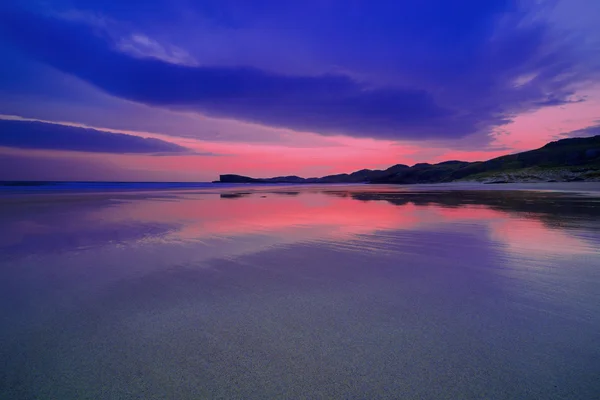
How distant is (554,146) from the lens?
120 meters

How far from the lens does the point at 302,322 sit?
10.5ft

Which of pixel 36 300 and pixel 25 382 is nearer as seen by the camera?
pixel 25 382

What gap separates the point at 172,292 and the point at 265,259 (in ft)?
6.78

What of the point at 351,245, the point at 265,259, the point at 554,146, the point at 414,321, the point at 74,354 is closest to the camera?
the point at 74,354

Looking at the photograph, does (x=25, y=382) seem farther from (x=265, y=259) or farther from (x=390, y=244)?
(x=390, y=244)

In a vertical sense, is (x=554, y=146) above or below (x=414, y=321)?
above

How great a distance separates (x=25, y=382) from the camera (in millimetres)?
2307

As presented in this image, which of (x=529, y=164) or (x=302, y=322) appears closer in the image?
(x=302, y=322)

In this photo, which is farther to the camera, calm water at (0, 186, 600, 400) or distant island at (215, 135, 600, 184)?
distant island at (215, 135, 600, 184)

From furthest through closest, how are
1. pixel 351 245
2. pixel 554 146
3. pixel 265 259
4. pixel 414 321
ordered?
pixel 554 146, pixel 351 245, pixel 265 259, pixel 414 321

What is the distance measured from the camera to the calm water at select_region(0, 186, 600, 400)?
2256 millimetres

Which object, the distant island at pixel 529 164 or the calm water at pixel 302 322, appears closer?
the calm water at pixel 302 322

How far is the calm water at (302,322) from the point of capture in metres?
2.26

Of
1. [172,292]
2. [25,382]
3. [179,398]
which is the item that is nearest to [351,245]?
[172,292]
